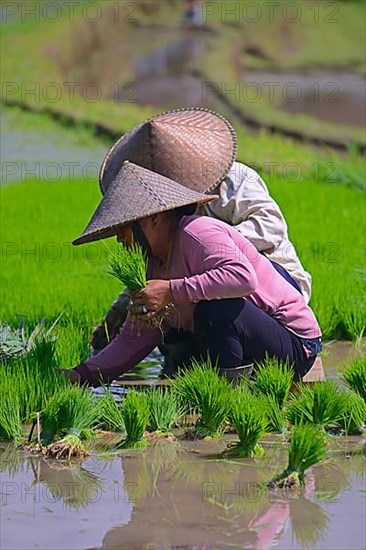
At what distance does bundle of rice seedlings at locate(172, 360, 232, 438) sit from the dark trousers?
0.64 feet

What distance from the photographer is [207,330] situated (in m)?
4.20

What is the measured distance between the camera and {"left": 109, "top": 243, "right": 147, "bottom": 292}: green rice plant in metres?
3.93

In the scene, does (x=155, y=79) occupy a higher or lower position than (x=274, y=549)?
lower

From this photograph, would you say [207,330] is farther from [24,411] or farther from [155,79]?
[155,79]

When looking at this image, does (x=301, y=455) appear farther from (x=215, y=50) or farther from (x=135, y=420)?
(x=215, y=50)

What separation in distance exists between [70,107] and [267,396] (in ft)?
33.1

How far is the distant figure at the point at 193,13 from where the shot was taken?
83.3 feet

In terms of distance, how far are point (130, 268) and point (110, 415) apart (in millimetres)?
455

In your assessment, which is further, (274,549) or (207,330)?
(207,330)

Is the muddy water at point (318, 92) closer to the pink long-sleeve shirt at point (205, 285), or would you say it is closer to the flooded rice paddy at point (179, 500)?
the pink long-sleeve shirt at point (205, 285)

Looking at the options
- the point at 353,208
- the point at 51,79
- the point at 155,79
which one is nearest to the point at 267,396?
the point at 353,208

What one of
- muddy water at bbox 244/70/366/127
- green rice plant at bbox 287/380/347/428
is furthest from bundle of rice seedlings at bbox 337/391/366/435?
muddy water at bbox 244/70/366/127

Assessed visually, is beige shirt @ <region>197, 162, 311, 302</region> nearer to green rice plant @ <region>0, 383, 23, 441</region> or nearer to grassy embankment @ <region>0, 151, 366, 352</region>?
grassy embankment @ <region>0, 151, 366, 352</region>

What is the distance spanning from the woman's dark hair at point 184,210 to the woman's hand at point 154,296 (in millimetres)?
264
